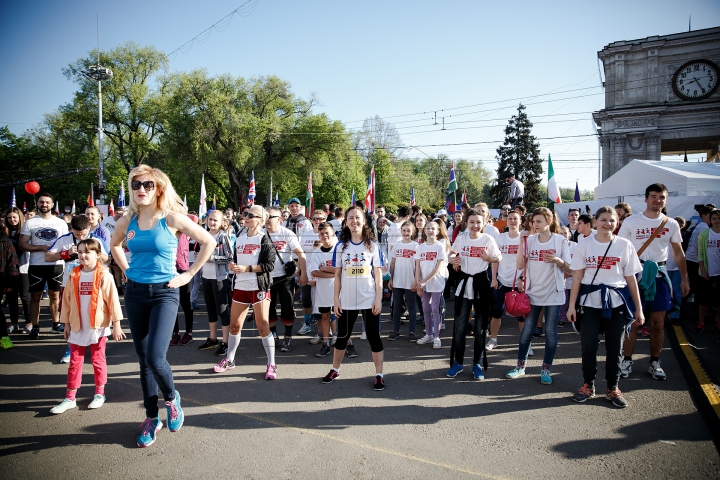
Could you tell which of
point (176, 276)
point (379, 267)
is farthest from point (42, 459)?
point (379, 267)

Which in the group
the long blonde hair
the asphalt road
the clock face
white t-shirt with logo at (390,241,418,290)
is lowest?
the asphalt road

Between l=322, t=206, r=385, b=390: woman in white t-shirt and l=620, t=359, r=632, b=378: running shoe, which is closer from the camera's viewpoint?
l=322, t=206, r=385, b=390: woman in white t-shirt

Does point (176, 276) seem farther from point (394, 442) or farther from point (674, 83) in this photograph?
point (674, 83)

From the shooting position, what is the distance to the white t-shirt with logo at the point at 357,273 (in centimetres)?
497

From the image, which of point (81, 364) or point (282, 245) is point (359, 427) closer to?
point (81, 364)

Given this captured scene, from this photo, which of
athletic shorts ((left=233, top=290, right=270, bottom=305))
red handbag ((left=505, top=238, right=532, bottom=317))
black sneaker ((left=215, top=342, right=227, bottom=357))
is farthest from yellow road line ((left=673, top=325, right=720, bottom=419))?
black sneaker ((left=215, top=342, right=227, bottom=357))

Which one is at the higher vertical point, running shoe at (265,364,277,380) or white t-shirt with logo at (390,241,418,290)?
white t-shirt with logo at (390,241,418,290)

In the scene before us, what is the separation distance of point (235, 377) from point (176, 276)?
2150 mm

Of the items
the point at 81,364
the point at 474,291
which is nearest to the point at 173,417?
the point at 81,364

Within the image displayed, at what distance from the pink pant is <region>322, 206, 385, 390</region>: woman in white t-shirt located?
2414 millimetres

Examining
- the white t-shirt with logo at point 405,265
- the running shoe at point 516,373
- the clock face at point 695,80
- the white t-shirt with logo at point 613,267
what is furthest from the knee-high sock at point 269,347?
the clock face at point 695,80

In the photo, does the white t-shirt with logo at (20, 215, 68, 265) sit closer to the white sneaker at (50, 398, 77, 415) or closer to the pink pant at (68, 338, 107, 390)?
the pink pant at (68, 338, 107, 390)

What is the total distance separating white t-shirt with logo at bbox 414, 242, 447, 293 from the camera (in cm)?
687

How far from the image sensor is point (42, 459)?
11.3ft
